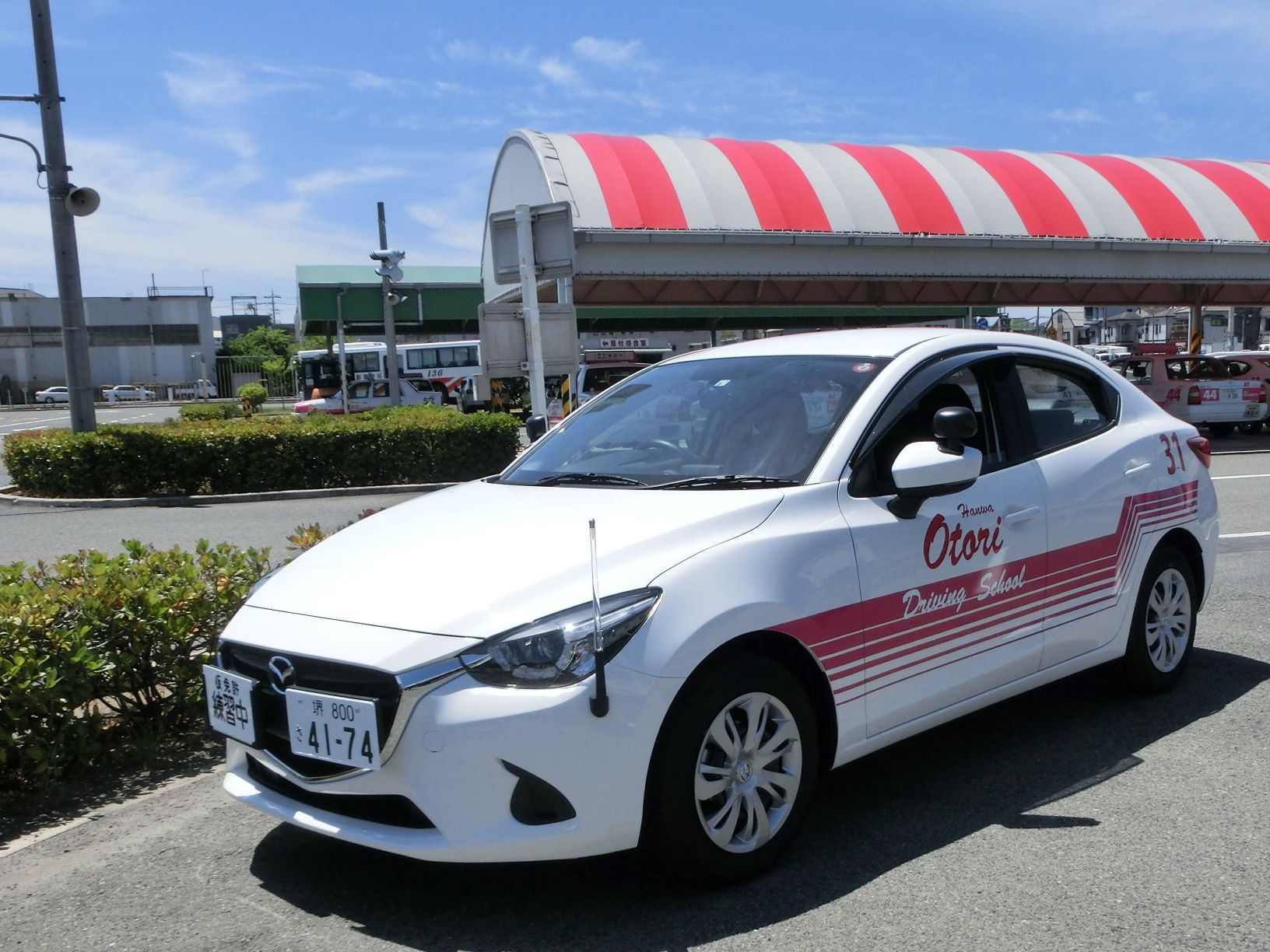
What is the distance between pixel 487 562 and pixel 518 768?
65 centimetres

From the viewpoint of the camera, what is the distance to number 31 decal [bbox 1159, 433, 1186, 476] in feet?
16.6

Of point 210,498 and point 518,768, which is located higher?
point 518,768

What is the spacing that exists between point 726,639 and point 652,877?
85 centimetres

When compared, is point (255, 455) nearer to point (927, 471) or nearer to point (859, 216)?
point (859, 216)

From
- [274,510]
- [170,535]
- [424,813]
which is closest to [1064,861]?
[424,813]

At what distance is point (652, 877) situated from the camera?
3.39 m

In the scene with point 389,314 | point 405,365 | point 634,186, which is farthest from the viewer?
point 405,365

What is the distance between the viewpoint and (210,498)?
15.2m

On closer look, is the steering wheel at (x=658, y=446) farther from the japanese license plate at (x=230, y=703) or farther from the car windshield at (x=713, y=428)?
the japanese license plate at (x=230, y=703)

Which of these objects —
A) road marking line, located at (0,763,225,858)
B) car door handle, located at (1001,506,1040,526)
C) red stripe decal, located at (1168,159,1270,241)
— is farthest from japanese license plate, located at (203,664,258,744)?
red stripe decal, located at (1168,159,1270,241)

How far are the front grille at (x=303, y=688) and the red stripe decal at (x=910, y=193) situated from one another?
61.3 ft

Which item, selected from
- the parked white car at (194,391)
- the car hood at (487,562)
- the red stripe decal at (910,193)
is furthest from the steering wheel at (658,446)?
the parked white car at (194,391)

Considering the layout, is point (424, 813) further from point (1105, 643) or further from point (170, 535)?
point (170, 535)

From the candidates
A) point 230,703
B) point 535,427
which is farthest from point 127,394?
point 230,703
